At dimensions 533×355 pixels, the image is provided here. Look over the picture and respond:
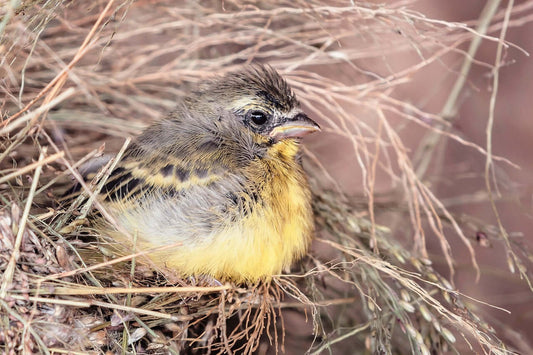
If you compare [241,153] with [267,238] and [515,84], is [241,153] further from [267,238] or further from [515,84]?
[515,84]

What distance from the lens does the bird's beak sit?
1.79m

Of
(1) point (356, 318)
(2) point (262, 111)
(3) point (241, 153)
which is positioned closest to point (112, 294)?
(3) point (241, 153)

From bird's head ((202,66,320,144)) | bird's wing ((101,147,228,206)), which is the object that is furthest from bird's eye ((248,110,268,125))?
bird's wing ((101,147,228,206))

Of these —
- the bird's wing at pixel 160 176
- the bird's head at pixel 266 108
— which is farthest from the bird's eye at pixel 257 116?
the bird's wing at pixel 160 176

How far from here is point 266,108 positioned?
1.80 m

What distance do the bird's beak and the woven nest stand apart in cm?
13

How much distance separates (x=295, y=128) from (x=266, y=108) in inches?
3.8

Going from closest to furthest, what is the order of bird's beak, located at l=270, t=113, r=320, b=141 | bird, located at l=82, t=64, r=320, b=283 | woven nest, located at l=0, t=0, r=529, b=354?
woven nest, located at l=0, t=0, r=529, b=354 < bird, located at l=82, t=64, r=320, b=283 < bird's beak, located at l=270, t=113, r=320, b=141

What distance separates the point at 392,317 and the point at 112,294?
71 cm

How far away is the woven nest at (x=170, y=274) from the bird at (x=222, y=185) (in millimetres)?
70

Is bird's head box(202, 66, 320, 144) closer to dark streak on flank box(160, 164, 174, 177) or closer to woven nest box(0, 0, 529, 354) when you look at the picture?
woven nest box(0, 0, 529, 354)

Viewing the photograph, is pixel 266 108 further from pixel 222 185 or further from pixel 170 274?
pixel 170 274

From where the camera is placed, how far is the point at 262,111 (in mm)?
1804

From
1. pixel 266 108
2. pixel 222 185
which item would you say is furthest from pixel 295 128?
pixel 222 185
